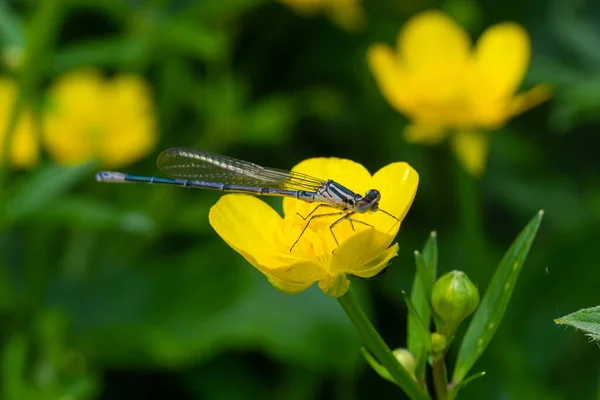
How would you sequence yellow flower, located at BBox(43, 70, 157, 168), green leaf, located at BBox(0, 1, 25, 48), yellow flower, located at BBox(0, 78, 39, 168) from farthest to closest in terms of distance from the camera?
yellow flower, located at BBox(43, 70, 157, 168), yellow flower, located at BBox(0, 78, 39, 168), green leaf, located at BBox(0, 1, 25, 48)

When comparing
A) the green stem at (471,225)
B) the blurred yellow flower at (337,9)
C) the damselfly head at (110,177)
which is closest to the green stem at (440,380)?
the damselfly head at (110,177)

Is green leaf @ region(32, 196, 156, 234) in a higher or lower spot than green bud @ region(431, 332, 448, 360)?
lower

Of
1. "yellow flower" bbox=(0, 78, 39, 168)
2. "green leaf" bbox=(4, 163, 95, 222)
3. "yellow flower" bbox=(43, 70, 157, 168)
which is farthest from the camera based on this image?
"yellow flower" bbox=(43, 70, 157, 168)

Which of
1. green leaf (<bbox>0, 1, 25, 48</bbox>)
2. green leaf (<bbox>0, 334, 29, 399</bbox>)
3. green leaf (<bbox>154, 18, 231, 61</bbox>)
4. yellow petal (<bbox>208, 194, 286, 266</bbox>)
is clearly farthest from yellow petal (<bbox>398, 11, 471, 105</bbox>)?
green leaf (<bbox>0, 334, 29, 399</bbox>)

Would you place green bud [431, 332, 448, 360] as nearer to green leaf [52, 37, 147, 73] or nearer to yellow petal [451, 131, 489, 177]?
yellow petal [451, 131, 489, 177]

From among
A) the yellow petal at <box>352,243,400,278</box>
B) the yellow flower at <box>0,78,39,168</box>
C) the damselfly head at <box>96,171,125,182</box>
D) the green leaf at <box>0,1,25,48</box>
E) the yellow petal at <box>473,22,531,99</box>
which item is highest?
the yellow petal at <box>473,22,531,99</box>

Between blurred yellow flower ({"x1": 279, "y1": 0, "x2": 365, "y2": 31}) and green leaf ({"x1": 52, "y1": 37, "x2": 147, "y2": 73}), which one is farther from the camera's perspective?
blurred yellow flower ({"x1": 279, "y1": 0, "x2": 365, "y2": 31})
